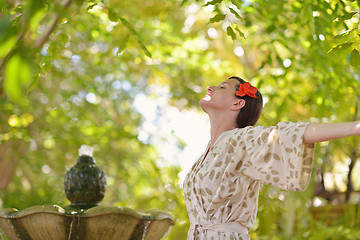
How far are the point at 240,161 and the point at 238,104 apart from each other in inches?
13.8

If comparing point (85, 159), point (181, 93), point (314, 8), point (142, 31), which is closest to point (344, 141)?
point (181, 93)

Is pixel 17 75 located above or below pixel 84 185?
above

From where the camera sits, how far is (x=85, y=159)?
2551mm

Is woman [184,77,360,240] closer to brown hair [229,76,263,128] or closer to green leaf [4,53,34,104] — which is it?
brown hair [229,76,263,128]

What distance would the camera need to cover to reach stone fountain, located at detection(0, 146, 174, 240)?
2174mm

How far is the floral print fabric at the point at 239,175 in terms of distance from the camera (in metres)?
1.60

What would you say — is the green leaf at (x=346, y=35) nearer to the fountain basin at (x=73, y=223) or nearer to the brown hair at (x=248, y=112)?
the brown hair at (x=248, y=112)

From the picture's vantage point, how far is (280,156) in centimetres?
164

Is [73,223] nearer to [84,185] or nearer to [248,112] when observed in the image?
[84,185]

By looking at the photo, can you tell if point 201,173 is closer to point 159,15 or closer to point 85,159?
point 85,159

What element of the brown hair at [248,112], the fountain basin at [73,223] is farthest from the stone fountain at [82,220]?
the brown hair at [248,112]

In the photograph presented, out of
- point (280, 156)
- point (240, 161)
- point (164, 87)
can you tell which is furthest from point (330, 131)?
point (164, 87)

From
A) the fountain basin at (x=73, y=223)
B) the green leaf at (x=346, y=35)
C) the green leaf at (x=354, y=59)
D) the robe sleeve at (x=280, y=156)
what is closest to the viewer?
the robe sleeve at (x=280, y=156)

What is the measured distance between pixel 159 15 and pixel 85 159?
538cm
